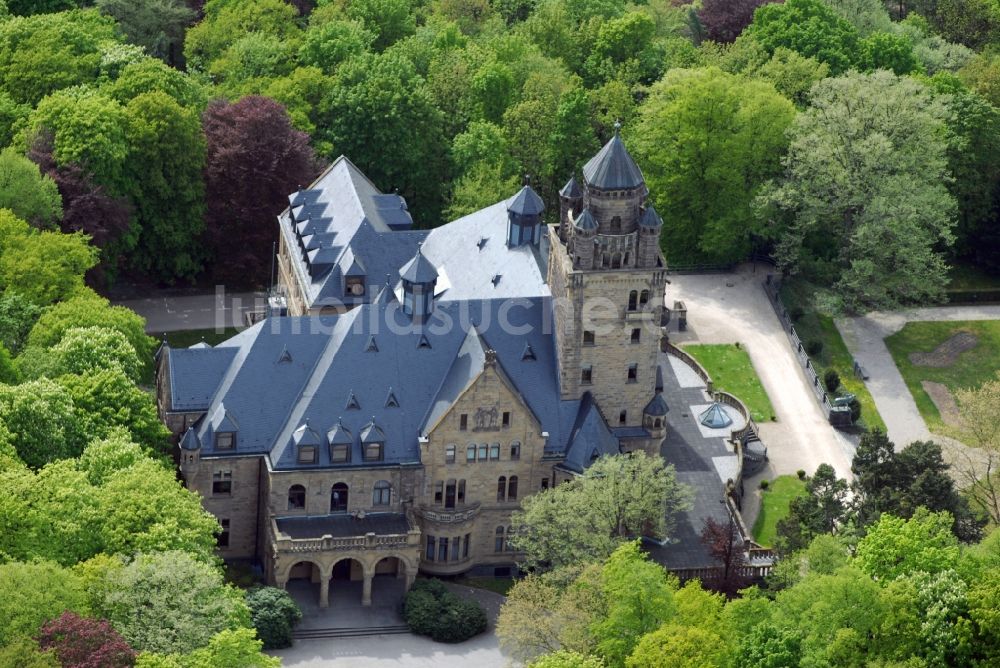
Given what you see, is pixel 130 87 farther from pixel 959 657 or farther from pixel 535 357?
pixel 959 657

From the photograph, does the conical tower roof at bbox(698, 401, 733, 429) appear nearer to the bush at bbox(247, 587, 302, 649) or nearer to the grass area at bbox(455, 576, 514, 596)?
the grass area at bbox(455, 576, 514, 596)

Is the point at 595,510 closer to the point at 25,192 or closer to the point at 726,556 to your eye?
the point at 726,556

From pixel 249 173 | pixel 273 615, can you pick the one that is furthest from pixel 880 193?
pixel 273 615

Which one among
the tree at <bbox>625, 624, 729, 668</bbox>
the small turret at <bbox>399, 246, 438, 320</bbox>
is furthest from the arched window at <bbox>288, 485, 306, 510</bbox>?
the tree at <bbox>625, 624, 729, 668</bbox>

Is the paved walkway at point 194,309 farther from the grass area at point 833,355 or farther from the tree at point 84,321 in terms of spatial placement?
the grass area at point 833,355

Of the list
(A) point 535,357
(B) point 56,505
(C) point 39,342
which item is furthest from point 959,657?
(C) point 39,342

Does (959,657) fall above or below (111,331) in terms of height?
below
